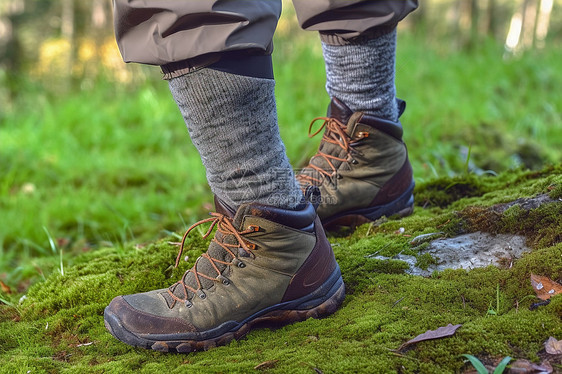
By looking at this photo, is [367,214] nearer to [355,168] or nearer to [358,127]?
[355,168]

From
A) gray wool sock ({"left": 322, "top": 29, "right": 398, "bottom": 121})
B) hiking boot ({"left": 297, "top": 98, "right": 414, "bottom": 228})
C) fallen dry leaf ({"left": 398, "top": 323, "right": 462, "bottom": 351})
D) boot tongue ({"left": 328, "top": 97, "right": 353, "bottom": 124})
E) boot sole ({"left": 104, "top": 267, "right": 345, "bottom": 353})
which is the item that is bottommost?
boot sole ({"left": 104, "top": 267, "right": 345, "bottom": 353})

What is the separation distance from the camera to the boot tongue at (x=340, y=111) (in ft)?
6.91

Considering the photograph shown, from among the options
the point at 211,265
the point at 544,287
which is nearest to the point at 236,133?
the point at 211,265

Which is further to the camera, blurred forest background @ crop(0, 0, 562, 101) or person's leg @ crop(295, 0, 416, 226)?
blurred forest background @ crop(0, 0, 562, 101)

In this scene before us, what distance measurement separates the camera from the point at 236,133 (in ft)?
4.58

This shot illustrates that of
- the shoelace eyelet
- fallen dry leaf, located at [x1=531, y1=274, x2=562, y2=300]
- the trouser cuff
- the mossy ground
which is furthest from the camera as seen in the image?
the trouser cuff

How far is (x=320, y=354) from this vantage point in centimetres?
131

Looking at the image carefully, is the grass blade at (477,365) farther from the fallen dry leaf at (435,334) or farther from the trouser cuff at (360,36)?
the trouser cuff at (360,36)

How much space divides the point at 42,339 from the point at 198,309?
554 mm

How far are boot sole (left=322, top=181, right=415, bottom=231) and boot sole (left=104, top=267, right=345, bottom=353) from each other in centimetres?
54

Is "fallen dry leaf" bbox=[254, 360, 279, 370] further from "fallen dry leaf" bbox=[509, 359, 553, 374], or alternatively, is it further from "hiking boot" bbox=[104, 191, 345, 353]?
"fallen dry leaf" bbox=[509, 359, 553, 374]

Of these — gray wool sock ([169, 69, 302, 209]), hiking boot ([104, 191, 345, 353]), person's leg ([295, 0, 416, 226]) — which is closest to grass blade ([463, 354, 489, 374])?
hiking boot ([104, 191, 345, 353])

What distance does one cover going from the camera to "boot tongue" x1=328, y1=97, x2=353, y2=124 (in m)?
2.11

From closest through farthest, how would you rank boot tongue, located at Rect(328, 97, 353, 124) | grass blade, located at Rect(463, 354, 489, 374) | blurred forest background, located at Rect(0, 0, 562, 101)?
grass blade, located at Rect(463, 354, 489, 374)
boot tongue, located at Rect(328, 97, 353, 124)
blurred forest background, located at Rect(0, 0, 562, 101)
